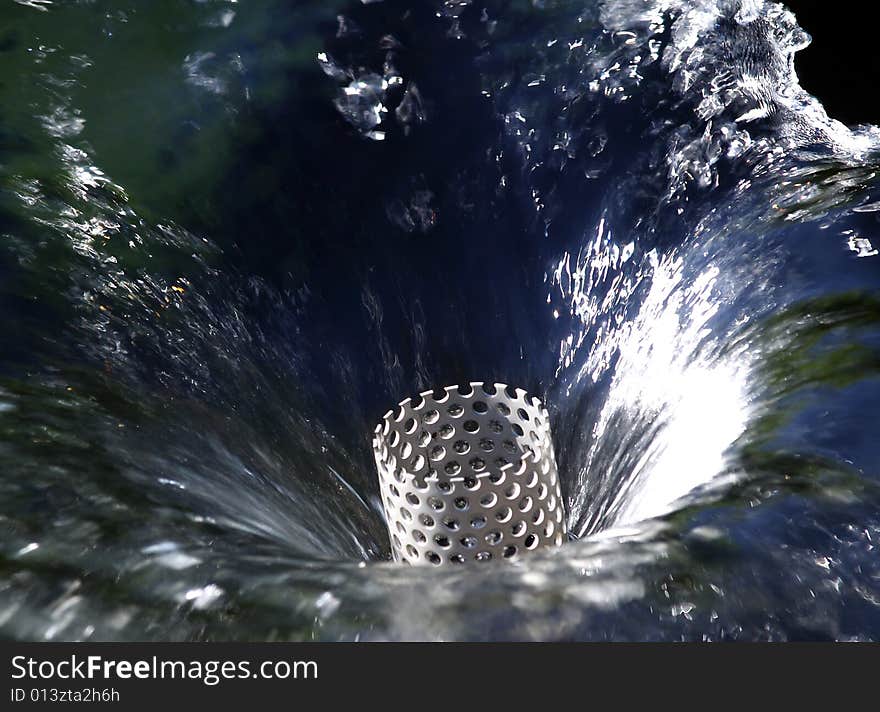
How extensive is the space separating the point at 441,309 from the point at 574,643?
1.35 metres

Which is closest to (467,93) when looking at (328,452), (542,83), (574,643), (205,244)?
(542,83)

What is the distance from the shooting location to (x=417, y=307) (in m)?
2.38

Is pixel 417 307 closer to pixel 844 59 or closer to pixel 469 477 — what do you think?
pixel 469 477

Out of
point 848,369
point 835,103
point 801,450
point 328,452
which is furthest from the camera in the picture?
point 835,103

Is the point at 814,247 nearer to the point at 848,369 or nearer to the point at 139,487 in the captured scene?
the point at 848,369

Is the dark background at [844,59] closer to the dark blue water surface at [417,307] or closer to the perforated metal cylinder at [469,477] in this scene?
the dark blue water surface at [417,307]

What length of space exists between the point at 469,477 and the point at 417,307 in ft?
1.54

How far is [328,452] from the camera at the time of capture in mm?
2082

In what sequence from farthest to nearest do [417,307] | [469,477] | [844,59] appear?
[844,59] → [417,307] → [469,477]

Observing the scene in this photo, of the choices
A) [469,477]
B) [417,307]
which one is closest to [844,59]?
[417,307]

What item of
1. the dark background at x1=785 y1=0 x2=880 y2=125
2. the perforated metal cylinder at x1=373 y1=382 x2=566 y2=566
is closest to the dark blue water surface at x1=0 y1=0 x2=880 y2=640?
the perforated metal cylinder at x1=373 y1=382 x2=566 y2=566

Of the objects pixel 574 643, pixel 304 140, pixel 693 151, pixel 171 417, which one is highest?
pixel 304 140

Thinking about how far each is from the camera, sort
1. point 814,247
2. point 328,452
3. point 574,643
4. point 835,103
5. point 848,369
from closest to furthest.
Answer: point 574,643
point 848,369
point 814,247
point 328,452
point 835,103

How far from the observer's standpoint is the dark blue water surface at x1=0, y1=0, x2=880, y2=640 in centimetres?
121
